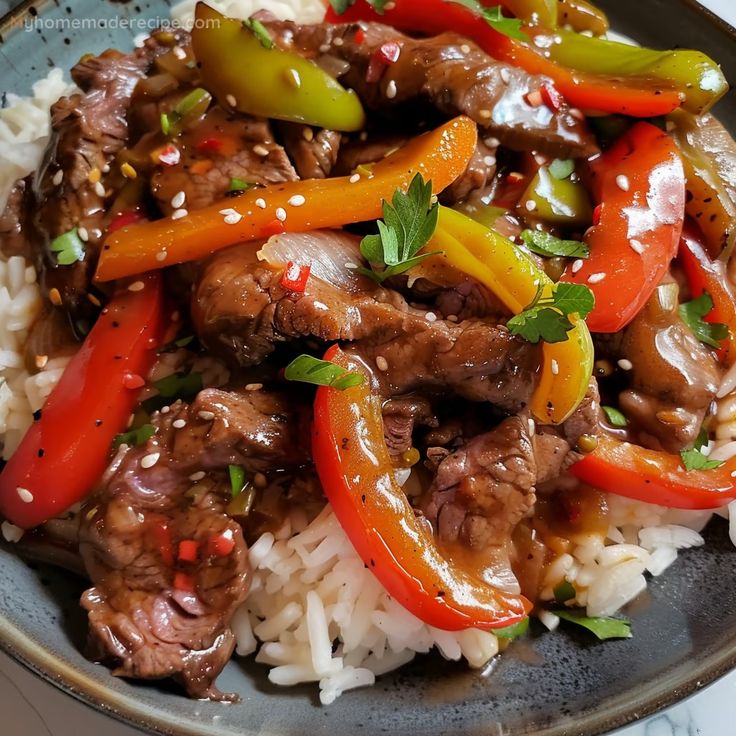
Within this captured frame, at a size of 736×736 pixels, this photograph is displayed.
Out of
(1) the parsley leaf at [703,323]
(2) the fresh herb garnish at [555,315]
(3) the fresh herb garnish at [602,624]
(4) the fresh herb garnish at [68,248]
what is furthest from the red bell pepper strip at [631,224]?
(4) the fresh herb garnish at [68,248]

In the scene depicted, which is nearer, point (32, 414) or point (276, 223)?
point (276, 223)

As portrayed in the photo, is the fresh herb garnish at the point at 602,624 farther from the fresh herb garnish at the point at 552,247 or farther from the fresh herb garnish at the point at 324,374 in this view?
the fresh herb garnish at the point at 552,247

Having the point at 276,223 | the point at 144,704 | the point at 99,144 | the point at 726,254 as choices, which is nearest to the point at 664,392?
the point at 726,254

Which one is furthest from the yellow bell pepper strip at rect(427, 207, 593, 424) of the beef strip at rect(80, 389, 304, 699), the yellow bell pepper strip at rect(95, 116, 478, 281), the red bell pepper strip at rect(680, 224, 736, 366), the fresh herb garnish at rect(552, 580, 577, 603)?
the red bell pepper strip at rect(680, 224, 736, 366)

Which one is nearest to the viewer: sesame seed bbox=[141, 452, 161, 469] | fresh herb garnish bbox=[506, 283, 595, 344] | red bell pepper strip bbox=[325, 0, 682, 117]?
fresh herb garnish bbox=[506, 283, 595, 344]

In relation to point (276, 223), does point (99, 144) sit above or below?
above

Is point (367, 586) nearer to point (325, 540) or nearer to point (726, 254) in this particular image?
point (325, 540)

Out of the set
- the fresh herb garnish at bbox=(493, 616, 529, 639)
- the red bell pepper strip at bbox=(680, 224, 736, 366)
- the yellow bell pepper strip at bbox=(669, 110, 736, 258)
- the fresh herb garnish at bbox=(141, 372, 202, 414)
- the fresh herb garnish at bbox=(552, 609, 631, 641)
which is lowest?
the fresh herb garnish at bbox=(552, 609, 631, 641)

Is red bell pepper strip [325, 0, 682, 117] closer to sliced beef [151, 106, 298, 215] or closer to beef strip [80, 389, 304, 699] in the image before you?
sliced beef [151, 106, 298, 215]
